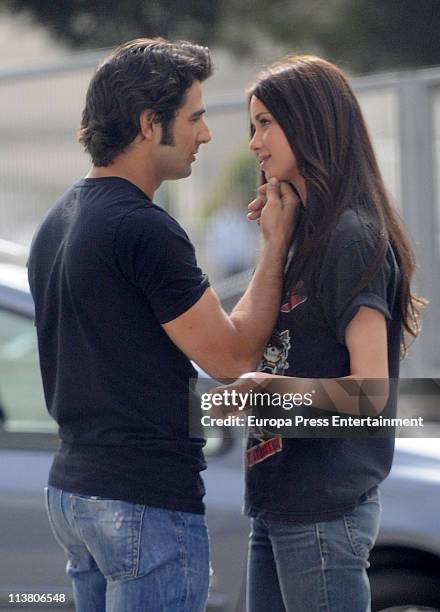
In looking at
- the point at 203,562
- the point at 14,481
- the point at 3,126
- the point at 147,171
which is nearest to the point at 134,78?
the point at 147,171

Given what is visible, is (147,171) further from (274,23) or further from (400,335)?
(274,23)

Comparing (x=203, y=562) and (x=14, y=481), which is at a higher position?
(x=203, y=562)

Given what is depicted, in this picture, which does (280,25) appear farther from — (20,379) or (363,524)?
(363,524)

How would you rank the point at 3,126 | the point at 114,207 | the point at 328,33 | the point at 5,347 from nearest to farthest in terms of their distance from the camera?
A: the point at 114,207 < the point at 5,347 < the point at 3,126 < the point at 328,33

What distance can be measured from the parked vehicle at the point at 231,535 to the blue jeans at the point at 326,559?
985 millimetres

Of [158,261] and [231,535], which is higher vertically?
[158,261]

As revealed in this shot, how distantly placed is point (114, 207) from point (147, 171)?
141mm

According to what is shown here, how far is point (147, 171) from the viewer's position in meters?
2.39

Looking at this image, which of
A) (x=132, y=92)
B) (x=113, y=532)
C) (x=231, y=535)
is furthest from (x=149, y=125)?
(x=231, y=535)

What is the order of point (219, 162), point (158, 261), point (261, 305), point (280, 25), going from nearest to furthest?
point (158, 261) → point (261, 305) → point (219, 162) → point (280, 25)

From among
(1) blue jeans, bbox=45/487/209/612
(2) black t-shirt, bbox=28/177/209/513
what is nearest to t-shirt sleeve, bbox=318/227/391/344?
(2) black t-shirt, bbox=28/177/209/513

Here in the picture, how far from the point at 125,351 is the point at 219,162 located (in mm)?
5775

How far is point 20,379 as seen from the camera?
12.8 feet

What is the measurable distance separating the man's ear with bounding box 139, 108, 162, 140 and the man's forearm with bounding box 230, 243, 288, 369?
0.30m
